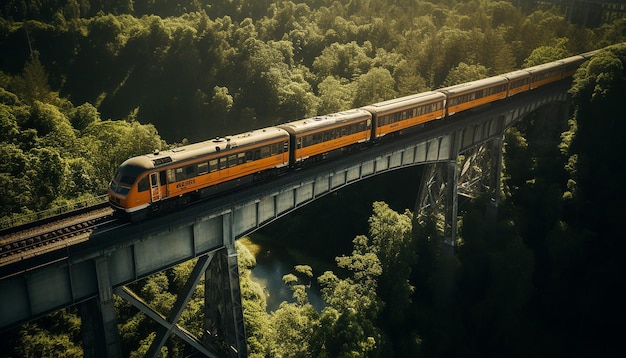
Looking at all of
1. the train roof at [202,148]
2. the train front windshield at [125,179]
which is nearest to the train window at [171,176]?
the train roof at [202,148]

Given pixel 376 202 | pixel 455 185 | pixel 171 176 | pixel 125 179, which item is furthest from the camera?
pixel 455 185

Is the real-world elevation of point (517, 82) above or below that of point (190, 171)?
below

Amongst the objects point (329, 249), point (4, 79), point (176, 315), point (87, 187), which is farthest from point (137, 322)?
point (4, 79)

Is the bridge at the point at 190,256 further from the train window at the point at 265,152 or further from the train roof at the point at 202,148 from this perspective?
the train roof at the point at 202,148

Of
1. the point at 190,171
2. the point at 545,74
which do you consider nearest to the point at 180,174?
the point at 190,171

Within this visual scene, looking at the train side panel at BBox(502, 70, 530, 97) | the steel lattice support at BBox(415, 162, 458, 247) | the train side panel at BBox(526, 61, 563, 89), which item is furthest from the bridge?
the train side panel at BBox(526, 61, 563, 89)

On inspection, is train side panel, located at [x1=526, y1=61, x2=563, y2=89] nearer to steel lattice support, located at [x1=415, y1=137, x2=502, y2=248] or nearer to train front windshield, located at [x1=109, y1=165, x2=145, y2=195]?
steel lattice support, located at [x1=415, y1=137, x2=502, y2=248]

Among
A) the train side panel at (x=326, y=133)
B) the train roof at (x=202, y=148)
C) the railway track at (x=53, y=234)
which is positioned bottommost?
the railway track at (x=53, y=234)

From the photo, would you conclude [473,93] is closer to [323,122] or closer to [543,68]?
[543,68]
